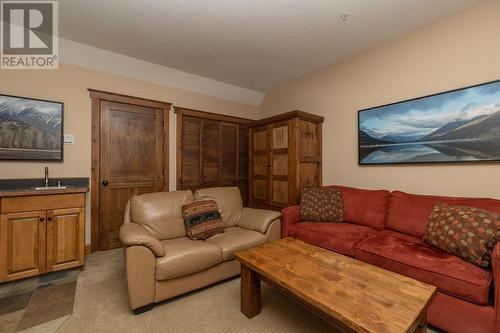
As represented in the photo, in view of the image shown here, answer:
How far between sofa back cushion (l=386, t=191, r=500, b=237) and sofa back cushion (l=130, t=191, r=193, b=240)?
7.24 feet

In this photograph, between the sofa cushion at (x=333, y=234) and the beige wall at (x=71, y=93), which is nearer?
the sofa cushion at (x=333, y=234)

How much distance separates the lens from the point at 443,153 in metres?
2.23

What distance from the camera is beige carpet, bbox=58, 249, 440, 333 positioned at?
154 centimetres

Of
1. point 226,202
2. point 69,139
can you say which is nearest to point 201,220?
point 226,202

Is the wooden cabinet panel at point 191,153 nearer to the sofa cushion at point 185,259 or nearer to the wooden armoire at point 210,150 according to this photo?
the wooden armoire at point 210,150

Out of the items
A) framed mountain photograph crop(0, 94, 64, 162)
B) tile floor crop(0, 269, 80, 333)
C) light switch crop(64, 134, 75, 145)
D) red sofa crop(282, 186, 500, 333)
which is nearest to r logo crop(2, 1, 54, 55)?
framed mountain photograph crop(0, 94, 64, 162)

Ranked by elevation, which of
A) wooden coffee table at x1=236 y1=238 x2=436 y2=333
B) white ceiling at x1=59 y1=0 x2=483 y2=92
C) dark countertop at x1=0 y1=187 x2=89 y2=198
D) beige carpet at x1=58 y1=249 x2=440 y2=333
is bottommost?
beige carpet at x1=58 y1=249 x2=440 y2=333

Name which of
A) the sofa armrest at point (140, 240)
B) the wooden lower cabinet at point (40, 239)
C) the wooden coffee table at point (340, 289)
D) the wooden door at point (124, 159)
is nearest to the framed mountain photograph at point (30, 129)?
the wooden door at point (124, 159)

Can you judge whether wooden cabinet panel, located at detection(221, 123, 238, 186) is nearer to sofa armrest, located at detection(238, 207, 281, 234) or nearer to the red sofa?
sofa armrest, located at detection(238, 207, 281, 234)

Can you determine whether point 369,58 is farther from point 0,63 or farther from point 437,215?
point 0,63

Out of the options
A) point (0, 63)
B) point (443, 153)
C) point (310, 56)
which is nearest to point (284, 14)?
point (310, 56)

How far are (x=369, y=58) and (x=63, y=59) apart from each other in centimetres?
377

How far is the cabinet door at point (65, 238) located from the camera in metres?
2.18

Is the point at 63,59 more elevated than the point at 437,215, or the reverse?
the point at 63,59
